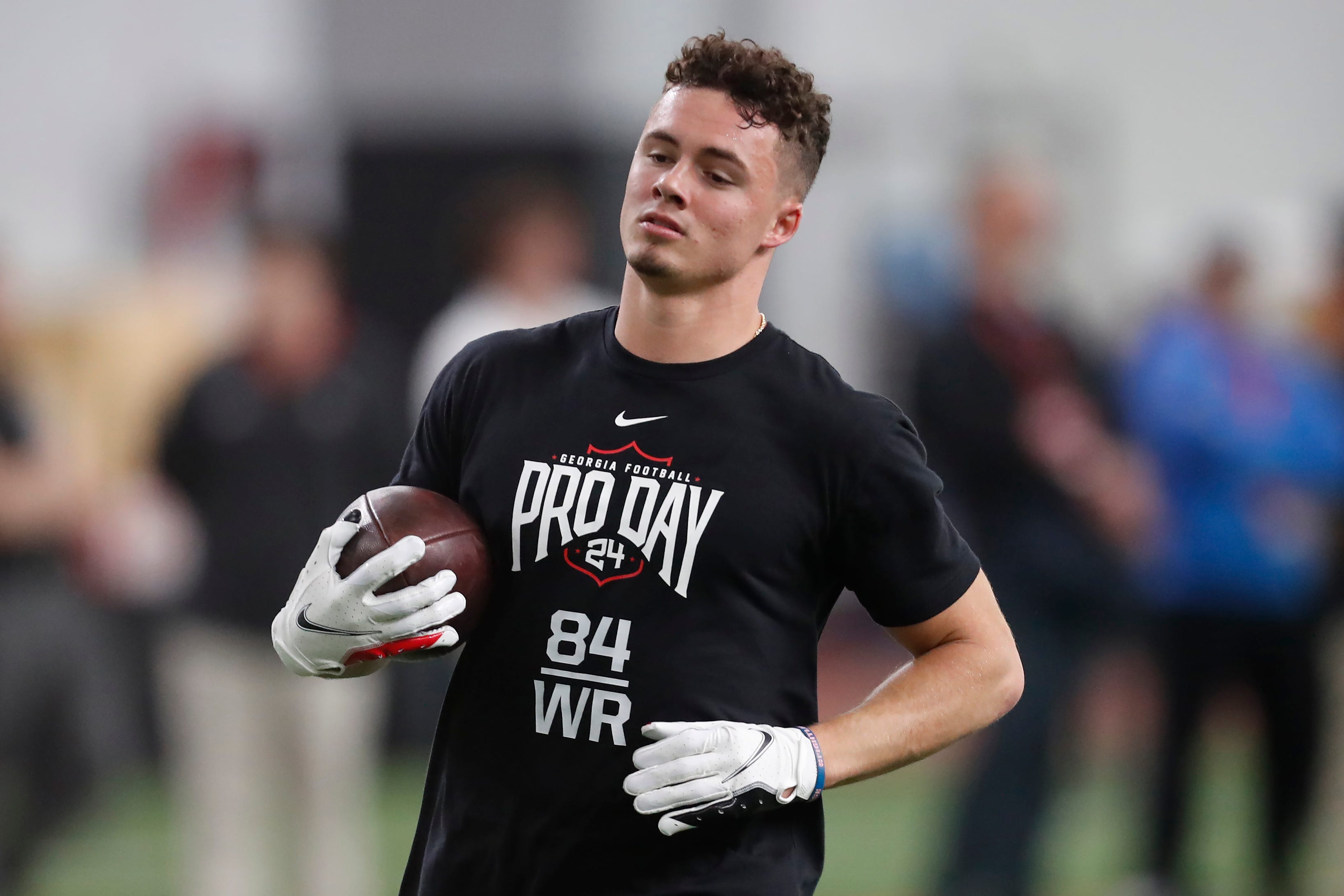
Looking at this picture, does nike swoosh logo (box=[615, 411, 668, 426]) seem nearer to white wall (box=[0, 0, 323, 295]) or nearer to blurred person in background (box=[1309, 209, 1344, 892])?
blurred person in background (box=[1309, 209, 1344, 892])

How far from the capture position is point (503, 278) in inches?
241

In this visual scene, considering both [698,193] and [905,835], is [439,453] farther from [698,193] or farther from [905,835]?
[905,835]

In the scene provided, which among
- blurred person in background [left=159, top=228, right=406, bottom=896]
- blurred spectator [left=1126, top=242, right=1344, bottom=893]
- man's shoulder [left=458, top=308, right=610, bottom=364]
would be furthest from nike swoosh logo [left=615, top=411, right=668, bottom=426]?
blurred spectator [left=1126, top=242, right=1344, bottom=893]

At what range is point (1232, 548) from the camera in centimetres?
600

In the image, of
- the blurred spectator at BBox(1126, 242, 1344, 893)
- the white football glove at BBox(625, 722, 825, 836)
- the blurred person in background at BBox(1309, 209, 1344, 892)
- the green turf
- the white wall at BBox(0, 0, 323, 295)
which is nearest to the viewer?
the white football glove at BBox(625, 722, 825, 836)

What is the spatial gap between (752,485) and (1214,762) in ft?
22.1

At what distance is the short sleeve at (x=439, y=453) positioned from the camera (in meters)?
2.69

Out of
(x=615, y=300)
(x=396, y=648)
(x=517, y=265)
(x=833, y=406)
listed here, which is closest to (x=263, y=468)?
(x=517, y=265)

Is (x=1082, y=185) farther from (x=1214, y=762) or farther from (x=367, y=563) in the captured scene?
(x=367, y=563)

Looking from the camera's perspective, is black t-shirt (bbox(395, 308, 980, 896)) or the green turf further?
the green turf

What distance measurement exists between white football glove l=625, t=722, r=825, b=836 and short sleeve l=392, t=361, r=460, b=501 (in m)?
0.59

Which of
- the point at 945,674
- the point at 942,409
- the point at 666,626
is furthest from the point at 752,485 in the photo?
the point at 942,409

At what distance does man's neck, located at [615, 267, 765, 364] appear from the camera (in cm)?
255

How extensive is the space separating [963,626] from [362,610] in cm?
88
